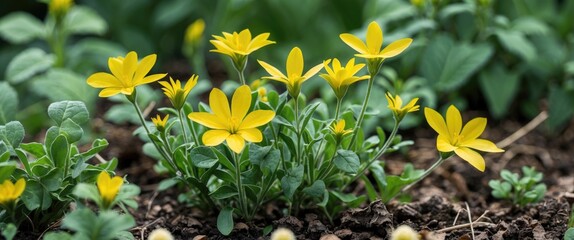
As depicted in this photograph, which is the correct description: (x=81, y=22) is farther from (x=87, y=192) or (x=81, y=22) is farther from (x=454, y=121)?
(x=454, y=121)

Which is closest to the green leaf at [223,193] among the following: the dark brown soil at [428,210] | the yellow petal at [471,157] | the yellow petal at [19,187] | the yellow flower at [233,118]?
the dark brown soil at [428,210]

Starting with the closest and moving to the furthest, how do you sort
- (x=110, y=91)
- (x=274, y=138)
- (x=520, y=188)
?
1. (x=110, y=91)
2. (x=274, y=138)
3. (x=520, y=188)

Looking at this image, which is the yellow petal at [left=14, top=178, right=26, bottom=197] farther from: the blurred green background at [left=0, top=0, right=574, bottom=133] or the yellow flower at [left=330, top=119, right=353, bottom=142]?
the blurred green background at [left=0, top=0, right=574, bottom=133]

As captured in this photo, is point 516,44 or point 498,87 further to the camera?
point 498,87

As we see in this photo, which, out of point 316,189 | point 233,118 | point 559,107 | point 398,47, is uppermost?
point 398,47

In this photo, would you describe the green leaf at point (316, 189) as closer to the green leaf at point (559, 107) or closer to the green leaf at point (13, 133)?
the green leaf at point (13, 133)

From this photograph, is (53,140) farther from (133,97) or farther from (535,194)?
(535,194)

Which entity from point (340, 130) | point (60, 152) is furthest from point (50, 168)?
point (340, 130)

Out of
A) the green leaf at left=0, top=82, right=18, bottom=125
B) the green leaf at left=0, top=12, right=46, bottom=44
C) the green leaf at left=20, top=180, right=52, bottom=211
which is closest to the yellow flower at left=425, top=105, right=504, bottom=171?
the green leaf at left=20, top=180, right=52, bottom=211
